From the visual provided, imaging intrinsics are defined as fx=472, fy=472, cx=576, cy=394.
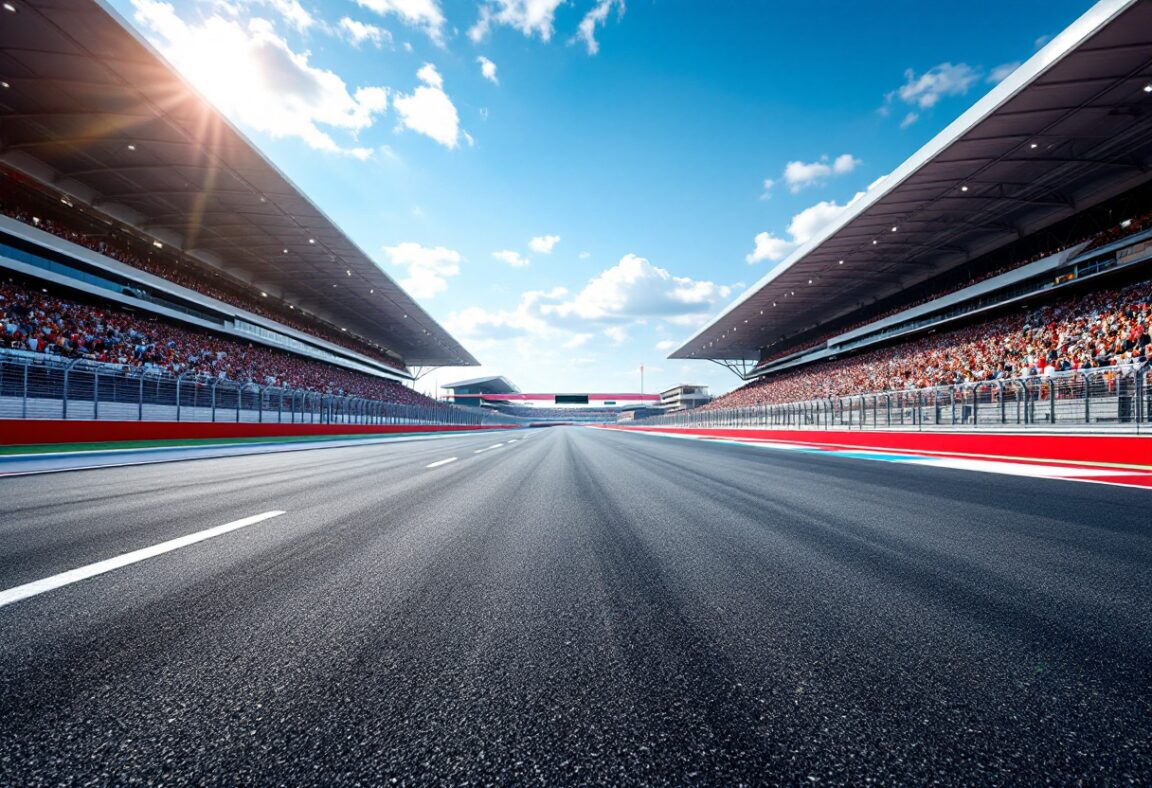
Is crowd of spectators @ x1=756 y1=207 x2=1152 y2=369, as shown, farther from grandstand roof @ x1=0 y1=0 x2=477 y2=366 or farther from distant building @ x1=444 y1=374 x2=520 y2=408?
distant building @ x1=444 y1=374 x2=520 y2=408

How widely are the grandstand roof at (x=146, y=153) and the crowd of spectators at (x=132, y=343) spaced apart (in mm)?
5776

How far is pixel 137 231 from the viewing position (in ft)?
93.6

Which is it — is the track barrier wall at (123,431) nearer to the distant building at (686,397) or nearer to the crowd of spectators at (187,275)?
the crowd of spectators at (187,275)

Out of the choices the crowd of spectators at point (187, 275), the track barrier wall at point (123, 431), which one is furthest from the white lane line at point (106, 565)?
the crowd of spectators at point (187, 275)

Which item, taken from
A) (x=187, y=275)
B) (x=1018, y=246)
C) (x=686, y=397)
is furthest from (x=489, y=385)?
(x=1018, y=246)

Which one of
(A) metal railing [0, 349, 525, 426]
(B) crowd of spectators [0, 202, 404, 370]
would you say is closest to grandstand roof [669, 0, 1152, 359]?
(A) metal railing [0, 349, 525, 426]

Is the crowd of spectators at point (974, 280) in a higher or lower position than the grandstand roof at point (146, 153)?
lower

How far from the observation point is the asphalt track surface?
945 mm

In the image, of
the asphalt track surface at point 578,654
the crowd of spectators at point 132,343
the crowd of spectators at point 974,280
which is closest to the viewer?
the asphalt track surface at point 578,654

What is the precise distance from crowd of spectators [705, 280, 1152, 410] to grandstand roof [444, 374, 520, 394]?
74.2 meters

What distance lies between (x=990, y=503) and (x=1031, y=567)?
235cm

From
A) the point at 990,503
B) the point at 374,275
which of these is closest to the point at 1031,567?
the point at 990,503

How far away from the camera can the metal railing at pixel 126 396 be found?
1159 cm

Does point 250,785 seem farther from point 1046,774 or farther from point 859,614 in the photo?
point 859,614
